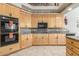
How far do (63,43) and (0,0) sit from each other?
9.51m

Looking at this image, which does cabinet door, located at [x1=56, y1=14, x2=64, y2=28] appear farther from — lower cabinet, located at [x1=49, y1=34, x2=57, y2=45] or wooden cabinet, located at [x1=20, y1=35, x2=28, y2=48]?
wooden cabinet, located at [x1=20, y1=35, x2=28, y2=48]

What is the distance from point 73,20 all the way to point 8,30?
6.35 m

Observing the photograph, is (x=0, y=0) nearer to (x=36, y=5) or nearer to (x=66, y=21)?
(x=36, y=5)

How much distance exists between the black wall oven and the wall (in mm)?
4989

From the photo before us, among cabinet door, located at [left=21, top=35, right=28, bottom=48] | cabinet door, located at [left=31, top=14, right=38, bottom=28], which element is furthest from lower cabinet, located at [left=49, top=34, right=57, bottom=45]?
cabinet door, located at [left=21, top=35, right=28, bottom=48]

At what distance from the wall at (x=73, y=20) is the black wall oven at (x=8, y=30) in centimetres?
499

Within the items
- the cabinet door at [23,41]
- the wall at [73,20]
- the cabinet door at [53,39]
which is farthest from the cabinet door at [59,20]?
the cabinet door at [23,41]

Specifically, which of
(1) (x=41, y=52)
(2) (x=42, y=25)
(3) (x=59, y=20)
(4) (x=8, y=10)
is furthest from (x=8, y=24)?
(3) (x=59, y=20)

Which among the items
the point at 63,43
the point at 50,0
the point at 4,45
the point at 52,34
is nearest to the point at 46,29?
the point at 52,34

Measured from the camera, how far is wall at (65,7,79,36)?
1159 centimetres

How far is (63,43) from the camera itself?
445 inches

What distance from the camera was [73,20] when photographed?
12117 mm

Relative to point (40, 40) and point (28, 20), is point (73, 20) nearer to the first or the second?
point (40, 40)

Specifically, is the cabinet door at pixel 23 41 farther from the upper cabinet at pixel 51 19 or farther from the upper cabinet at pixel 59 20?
the upper cabinet at pixel 59 20
